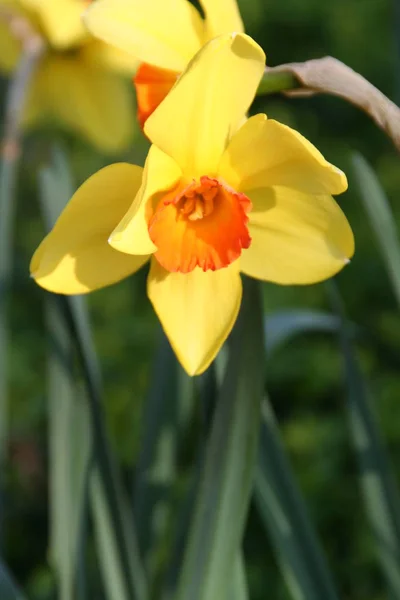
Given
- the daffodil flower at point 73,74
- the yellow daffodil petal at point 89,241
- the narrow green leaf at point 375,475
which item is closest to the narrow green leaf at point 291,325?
the narrow green leaf at point 375,475

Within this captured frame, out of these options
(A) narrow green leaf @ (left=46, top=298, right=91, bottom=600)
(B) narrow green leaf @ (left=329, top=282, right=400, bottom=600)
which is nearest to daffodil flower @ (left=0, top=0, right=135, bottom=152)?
(A) narrow green leaf @ (left=46, top=298, right=91, bottom=600)

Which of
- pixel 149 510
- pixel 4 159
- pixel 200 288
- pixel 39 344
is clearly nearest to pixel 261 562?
pixel 149 510

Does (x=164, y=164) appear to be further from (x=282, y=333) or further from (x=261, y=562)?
(x=261, y=562)

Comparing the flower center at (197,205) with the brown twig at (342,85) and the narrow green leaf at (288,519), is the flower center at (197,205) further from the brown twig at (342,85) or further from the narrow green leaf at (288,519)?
the narrow green leaf at (288,519)

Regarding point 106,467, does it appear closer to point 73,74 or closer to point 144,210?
point 144,210

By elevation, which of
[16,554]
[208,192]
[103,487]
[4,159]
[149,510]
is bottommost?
[16,554]

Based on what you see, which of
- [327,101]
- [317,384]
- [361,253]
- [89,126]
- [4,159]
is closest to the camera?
[4,159]
